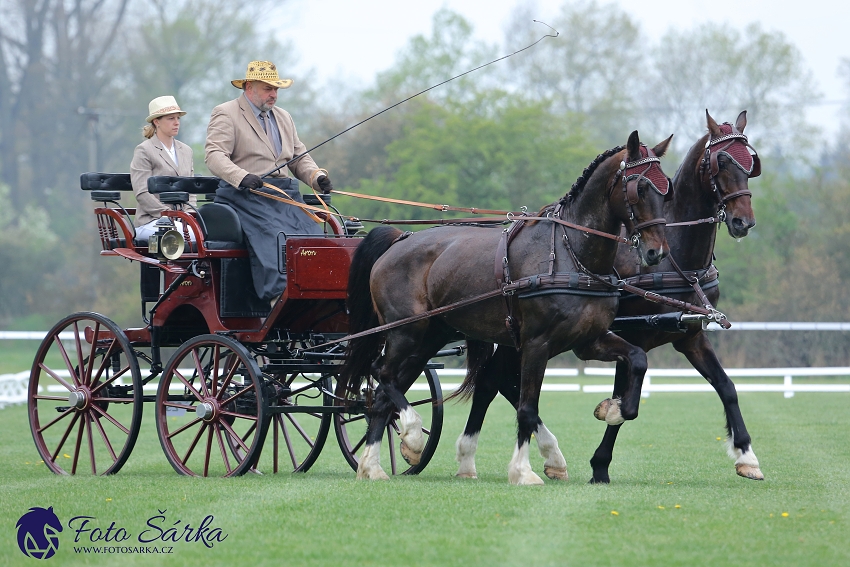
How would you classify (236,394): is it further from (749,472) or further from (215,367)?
(749,472)

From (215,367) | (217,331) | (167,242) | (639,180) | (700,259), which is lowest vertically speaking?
(215,367)

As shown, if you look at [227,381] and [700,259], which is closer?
[700,259]

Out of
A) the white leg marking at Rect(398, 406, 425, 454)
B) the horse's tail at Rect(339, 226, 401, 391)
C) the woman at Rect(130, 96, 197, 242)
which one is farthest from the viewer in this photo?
the woman at Rect(130, 96, 197, 242)

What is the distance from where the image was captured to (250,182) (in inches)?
317

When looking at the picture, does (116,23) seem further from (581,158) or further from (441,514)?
(441,514)

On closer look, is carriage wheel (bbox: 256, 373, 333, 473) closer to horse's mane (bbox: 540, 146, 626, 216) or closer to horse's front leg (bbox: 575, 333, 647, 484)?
horse's front leg (bbox: 575, 333, 647, 484)

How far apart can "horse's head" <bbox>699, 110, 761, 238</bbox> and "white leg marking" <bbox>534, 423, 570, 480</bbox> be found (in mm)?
1763

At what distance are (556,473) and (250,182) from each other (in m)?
2.82

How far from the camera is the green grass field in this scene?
16.9ft

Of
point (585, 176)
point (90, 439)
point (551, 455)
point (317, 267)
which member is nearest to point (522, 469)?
point (551, 455)

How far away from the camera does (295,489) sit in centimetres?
723

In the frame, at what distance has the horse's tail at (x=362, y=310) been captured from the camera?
8.20 metres

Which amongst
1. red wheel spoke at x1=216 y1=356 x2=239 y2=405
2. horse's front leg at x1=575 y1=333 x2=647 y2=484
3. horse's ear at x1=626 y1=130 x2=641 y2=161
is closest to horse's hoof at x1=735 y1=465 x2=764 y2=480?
horse's front leg at x1=575 y1=333 x2=647 y2=484

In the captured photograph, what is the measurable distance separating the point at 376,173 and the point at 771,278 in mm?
11370
